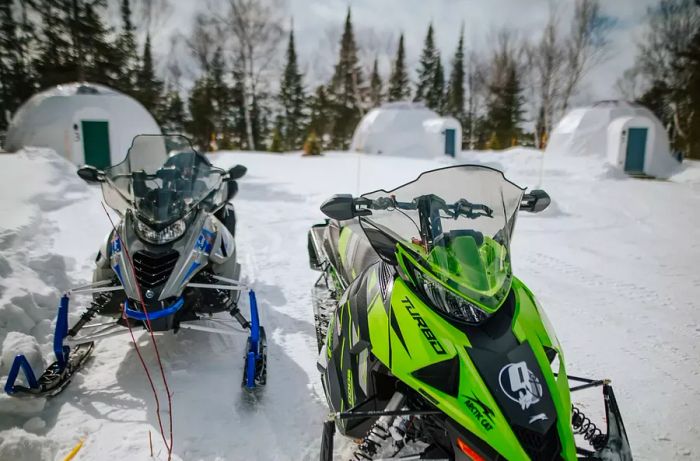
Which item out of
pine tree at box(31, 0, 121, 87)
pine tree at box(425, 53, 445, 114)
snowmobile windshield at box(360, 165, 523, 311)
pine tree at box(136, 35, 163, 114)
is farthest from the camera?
pine tree at box(425, 53, 445, 114)

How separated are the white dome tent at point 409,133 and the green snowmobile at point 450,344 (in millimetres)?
20579

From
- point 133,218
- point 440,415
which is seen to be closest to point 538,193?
point 440,415

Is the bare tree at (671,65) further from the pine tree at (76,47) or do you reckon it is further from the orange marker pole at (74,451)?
the pine tree at (76,47)

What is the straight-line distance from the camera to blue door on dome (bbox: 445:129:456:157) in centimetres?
2297

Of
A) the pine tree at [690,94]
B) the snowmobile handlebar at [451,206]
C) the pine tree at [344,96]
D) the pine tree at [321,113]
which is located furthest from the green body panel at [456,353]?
the pine tree at [321,113]

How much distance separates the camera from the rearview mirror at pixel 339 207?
1.87m

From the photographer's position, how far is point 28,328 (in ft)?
9.78

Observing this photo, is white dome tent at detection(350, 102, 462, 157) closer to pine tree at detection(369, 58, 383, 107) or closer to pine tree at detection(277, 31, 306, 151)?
pine tree at detection(369, 58, 383, 107)

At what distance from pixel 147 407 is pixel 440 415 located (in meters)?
1.89

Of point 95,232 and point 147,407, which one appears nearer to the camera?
point 147,407

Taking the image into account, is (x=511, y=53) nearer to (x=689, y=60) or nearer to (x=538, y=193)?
(x=689, y=60)

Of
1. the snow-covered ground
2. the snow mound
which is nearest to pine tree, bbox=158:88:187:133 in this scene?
the snow-covered ground

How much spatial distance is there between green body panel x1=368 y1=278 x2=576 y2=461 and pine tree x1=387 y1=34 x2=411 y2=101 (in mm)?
38158

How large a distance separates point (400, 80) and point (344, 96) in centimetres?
717
